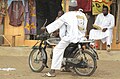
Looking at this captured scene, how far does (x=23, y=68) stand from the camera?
1004 cm

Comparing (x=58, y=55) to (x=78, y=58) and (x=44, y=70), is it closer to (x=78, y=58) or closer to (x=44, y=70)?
(x=78, y=58)

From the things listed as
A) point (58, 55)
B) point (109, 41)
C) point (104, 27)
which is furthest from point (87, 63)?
point (104, 27)

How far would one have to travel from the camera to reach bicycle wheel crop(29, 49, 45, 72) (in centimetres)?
931

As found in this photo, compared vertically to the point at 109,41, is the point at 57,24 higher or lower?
higher

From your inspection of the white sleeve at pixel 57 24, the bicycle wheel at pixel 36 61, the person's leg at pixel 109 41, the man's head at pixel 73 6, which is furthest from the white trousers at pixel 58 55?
the person's leg at pixel 109 41

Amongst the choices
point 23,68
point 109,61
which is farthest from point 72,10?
point 109,61

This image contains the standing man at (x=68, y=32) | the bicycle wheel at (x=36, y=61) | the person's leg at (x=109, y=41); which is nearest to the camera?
the standing man at (x=68, y=32)

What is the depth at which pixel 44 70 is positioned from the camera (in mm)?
9711

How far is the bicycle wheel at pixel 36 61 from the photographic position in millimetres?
9312

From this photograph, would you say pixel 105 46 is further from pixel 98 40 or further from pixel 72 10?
pixel 72 10

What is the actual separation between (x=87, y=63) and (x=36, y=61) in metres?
1.43

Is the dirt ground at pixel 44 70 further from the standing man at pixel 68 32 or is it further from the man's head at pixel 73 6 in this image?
the man's head at pixel 73 6

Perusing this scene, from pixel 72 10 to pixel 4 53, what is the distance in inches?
159

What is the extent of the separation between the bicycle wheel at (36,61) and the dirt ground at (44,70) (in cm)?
14
